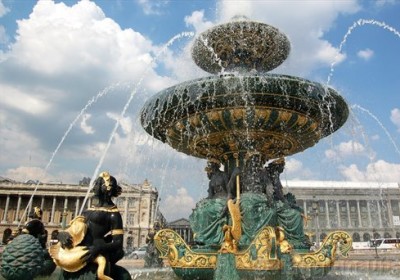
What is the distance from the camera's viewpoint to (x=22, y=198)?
8394cm

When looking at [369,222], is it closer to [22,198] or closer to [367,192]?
[367,192]

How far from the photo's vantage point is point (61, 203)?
3381 inches

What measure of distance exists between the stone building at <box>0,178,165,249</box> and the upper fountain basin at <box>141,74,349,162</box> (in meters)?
74.4

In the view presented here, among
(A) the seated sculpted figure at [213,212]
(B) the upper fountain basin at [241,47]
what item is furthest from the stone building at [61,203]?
(A) the seated sculpted figure at [213,212]

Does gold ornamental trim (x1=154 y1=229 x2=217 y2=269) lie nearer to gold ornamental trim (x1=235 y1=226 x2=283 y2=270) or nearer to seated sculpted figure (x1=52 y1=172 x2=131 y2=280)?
gold ornamental trim (x1=235 y1=226 x2=283 y2=270)

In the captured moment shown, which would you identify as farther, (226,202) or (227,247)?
(226,202)

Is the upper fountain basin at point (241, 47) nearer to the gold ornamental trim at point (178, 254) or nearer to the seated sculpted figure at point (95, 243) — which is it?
the gold ornamental trim at point (178, 254)

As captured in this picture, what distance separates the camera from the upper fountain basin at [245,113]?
7418mm

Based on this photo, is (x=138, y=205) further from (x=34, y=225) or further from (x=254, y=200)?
(x=34, y=225)

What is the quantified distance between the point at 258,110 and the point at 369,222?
Answer: 89.6m

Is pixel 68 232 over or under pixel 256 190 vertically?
under

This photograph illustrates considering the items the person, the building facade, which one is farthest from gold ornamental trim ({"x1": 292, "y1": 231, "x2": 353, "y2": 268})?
the building facade

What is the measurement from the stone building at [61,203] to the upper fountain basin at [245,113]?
74.4 m

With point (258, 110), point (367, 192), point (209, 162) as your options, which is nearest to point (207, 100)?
point (258, 110)
